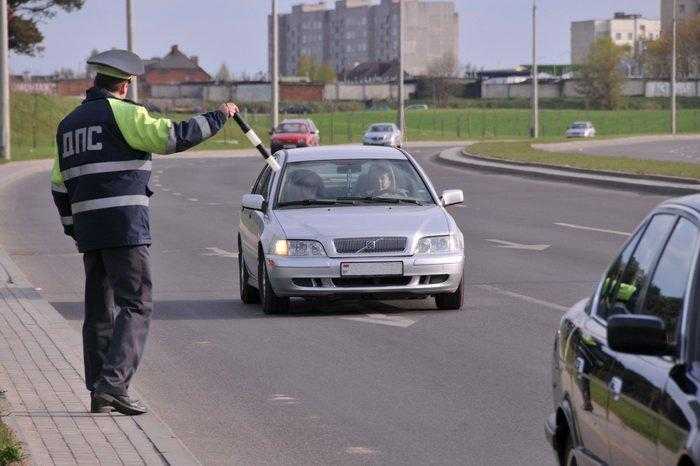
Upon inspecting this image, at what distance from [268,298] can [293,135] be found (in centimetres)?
5468

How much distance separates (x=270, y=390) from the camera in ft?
33.5

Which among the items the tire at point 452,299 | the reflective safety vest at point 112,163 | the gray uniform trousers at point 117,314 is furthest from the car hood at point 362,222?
the reflective safety vest at point 112,163

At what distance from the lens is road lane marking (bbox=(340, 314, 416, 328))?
44.4 ft

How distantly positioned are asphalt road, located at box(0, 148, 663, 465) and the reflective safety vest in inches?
44.5

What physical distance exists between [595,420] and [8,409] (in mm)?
4111

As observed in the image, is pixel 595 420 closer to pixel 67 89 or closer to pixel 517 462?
pixel 517 462

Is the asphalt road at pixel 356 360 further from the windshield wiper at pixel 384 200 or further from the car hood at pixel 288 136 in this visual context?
the car hood at pixel 288 136

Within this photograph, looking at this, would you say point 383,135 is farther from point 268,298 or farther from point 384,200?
point 268,298

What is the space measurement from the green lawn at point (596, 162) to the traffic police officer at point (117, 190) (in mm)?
31087

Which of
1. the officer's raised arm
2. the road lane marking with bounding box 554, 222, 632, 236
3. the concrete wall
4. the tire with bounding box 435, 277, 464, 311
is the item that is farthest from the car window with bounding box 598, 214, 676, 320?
the concrete wall

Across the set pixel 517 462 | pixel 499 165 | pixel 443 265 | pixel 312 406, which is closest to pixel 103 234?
pixel 312 406

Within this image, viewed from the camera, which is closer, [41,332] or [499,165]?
[41,332]

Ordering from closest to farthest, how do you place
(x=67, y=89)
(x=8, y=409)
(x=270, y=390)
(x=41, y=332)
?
(x=8, y=409), (x=270, y=390), (x=41, y=332), (x=67, y=89)

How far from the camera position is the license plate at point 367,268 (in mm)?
13953
